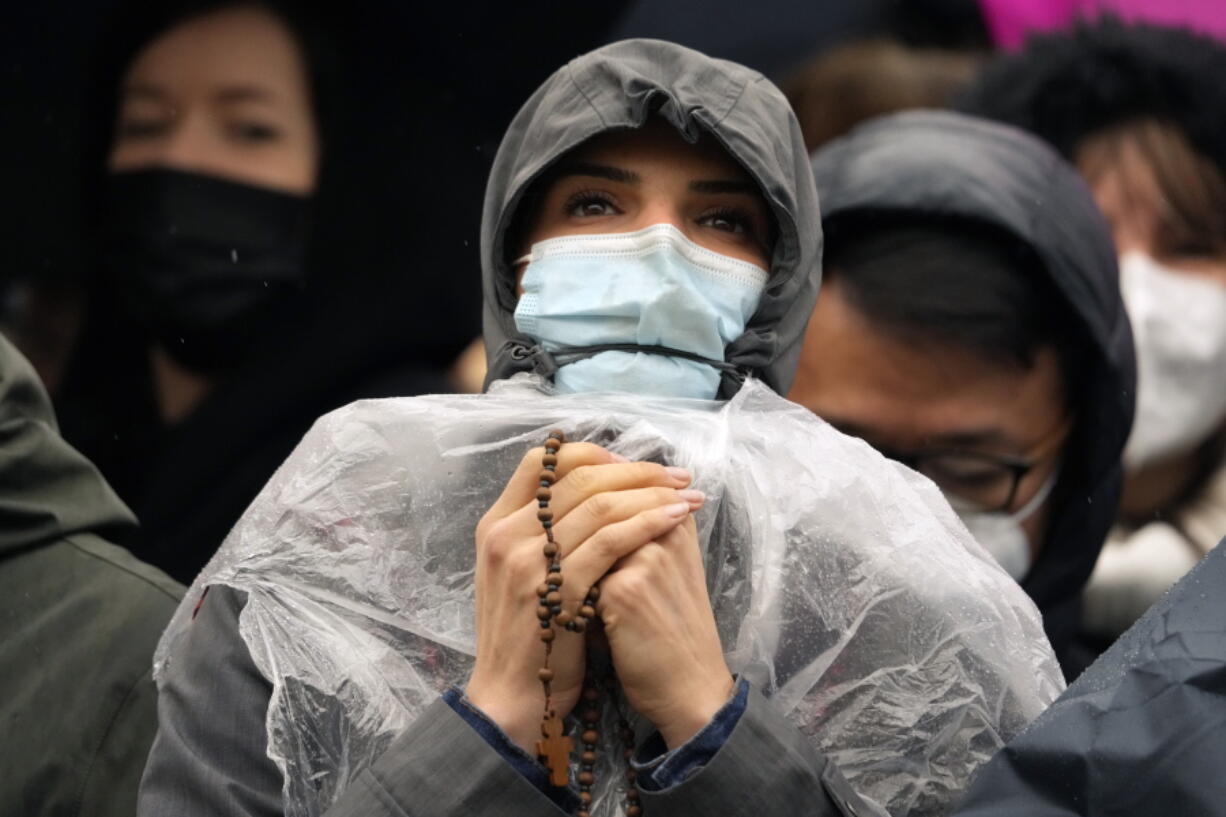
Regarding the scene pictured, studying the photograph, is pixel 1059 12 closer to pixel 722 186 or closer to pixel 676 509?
pixel 722 186

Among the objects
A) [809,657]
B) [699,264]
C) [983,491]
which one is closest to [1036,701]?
[809,657]

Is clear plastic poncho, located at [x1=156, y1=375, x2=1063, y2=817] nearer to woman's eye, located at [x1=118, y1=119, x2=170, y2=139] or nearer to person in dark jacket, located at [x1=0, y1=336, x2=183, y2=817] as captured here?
person in dark jacket, located at [x1=0, y1=336, x2=183, y2=817]

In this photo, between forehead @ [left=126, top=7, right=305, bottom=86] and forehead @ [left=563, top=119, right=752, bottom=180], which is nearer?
forehead @ [left=563, top=119, right=752, bottom=180]

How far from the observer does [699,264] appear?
2.70 metres

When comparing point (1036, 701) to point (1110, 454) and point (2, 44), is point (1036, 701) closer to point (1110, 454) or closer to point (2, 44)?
point (1110, 454)

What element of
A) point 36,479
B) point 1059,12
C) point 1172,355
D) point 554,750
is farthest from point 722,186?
point 1059,12

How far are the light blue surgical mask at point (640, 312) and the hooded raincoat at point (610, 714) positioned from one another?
38 mm

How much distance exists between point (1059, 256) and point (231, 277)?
76.3 inches

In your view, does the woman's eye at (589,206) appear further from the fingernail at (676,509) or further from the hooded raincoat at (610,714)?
the fingernail at (676,509)

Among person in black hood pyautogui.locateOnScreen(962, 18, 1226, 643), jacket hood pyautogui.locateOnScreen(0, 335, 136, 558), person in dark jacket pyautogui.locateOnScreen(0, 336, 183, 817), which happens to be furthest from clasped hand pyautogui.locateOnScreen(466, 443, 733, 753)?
person in black hood pyautogui.locateOnScreen(962, 18, 1226, 643)

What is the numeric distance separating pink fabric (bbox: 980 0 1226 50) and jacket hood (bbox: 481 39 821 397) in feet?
9.30

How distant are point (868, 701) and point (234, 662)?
0.77m

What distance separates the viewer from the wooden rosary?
236cm

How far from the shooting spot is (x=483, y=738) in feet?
7.66
